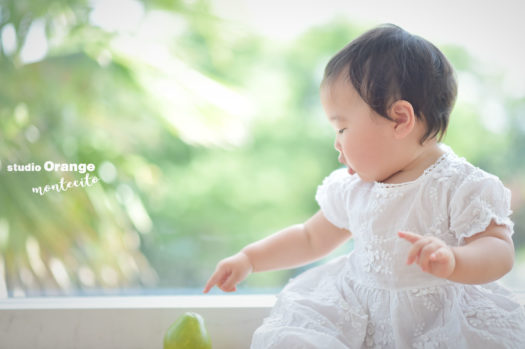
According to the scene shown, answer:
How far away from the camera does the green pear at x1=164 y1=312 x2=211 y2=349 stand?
3.00 feet

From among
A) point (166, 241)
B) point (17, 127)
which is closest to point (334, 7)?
point (166, 241)

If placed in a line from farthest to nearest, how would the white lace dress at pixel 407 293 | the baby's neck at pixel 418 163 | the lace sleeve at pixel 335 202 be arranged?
the lace sleeve at pixel 335 202
the baby's neck at pixel 418 163
the white lace dress at pixel 407 293

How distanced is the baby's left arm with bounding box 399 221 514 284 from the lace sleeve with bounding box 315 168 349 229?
260mm

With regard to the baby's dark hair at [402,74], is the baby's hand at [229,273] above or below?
below

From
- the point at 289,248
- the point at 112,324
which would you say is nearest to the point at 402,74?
the point at 289,248

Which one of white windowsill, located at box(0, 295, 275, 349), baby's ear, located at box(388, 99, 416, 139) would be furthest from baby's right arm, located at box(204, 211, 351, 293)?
baby's ear, located at box(388, 99, 416, 139)

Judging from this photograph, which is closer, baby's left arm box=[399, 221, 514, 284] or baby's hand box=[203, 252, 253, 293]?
baby's left arm box=[399, 221, 514, 284]

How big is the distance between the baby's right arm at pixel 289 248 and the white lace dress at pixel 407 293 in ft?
0.24

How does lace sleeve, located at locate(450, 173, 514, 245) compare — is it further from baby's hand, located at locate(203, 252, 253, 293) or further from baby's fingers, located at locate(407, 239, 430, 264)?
baby's hand, located at locate(203, 252, 253, 293)

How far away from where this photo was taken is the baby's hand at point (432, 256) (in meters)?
0.70

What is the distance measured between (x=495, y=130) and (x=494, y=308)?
0.54 meters

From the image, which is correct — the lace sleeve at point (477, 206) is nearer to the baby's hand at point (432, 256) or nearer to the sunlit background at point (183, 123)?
the baby's hand at point (432, 256)

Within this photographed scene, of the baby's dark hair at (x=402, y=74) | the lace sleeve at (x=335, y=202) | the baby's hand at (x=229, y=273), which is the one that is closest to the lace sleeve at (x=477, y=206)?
the baby's dark hair at (x=402, y=74)

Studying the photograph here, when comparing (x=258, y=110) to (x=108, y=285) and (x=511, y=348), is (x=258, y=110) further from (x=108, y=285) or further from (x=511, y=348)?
(x=511, y=348)
